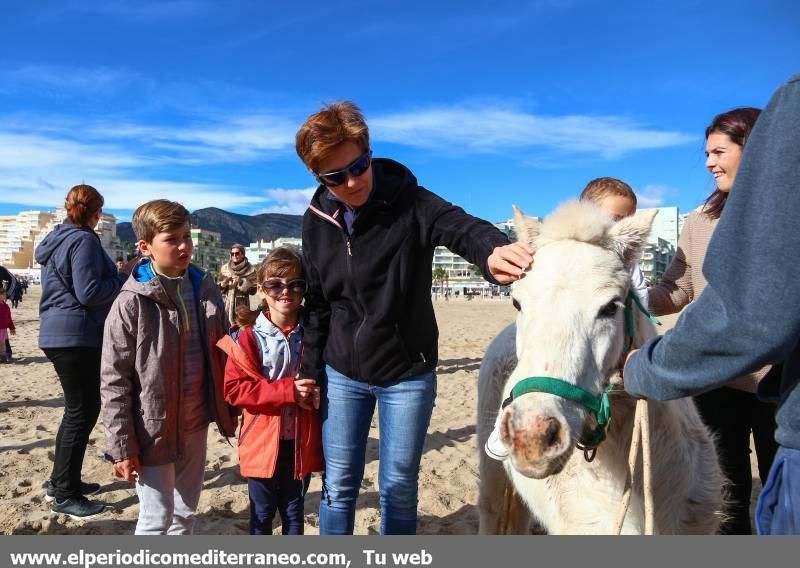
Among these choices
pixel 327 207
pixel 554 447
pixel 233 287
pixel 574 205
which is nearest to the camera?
pixel 554 447

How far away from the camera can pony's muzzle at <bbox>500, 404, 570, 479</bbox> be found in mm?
1797

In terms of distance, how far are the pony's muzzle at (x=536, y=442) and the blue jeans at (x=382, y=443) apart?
974 millimetres

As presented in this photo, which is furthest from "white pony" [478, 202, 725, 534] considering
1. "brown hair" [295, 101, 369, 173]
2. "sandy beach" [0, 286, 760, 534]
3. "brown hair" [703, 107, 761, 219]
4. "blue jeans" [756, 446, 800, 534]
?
"sandy beach" [0, 286, 760, 534]

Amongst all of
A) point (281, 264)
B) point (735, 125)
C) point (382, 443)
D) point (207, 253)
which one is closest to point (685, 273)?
point (735, 125)

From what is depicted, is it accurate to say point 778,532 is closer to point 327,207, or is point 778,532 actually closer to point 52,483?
point 327,207

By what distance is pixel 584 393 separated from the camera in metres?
1.92

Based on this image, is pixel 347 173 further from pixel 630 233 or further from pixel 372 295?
pixel 630 233

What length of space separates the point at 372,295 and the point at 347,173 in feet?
2.00

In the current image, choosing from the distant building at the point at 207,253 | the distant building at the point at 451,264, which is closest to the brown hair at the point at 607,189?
the distant building at the point at 451,264

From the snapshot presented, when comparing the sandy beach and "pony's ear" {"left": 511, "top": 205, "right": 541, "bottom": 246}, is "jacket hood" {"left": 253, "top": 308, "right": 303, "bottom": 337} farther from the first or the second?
the sandy beach

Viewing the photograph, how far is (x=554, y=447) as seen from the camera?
182 centimetres

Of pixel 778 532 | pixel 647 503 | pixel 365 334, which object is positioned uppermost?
pixel 365 334
